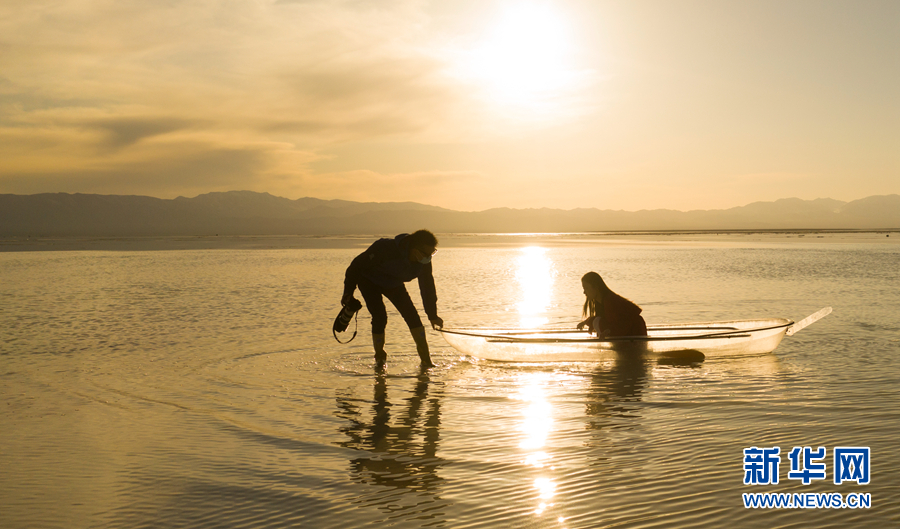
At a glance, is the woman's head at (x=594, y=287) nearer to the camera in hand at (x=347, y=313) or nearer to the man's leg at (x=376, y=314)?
the man's leg at (x=376, y=314)

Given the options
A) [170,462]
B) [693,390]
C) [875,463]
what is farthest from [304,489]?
[693,390]

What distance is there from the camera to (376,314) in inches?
376

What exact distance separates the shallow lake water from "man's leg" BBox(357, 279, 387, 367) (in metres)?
0.26

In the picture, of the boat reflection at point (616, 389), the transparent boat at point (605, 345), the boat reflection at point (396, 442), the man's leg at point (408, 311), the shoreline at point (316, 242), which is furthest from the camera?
the shoreline at point (316, 242)

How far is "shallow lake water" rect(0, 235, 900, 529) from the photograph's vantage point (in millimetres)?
4473

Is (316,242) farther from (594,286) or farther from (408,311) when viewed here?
(594,286)

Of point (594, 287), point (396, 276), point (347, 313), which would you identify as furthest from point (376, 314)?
point (594, 287)

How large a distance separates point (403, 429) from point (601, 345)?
3.99 metres

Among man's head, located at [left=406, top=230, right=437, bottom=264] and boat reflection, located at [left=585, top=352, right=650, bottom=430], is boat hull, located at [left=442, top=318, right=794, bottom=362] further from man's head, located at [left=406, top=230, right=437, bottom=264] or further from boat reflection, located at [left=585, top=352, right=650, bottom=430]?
man's head, located at [left=406, top=230, right=437, bottom=264]

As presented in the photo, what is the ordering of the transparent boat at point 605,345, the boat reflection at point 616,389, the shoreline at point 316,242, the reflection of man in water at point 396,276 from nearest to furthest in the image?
the boat reflection at point 616,389 → the reflection of man in water at point 396,276 → the transparent boat at point 605,345 → the shoreline at point 316,242

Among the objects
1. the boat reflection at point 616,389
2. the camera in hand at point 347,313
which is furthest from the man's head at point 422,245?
the boat reflection at point 616,389

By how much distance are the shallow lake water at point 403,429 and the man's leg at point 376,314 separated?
0.84 ft

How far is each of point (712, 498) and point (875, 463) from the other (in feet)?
5.31

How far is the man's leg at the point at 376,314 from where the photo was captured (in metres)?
9.38
